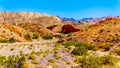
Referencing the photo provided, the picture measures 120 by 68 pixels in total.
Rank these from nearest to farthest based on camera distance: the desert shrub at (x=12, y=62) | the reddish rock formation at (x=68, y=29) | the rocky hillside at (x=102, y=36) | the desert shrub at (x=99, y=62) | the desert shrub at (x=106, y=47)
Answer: the desert shrub at (x=12, y=62), the desert shrub at (x=99, y=62), the desert shrub at (x=106, y=47), the rocky hillside at (x=102, y=36), the reddish rock formation at (x=68, y=29)

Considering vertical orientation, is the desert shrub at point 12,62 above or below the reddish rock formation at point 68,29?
below

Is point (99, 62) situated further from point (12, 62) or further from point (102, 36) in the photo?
point (102, 36)

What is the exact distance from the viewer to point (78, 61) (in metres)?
26.7

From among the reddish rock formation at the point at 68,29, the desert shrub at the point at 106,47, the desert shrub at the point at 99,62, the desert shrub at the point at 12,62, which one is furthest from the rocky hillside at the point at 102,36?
the reddish rock formation at the point at 68,29

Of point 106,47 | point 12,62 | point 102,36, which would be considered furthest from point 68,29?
point 12,62

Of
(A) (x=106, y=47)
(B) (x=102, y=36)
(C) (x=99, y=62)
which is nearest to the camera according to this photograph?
(C) (x=99, y=62)

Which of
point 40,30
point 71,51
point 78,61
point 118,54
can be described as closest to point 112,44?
point 118,54

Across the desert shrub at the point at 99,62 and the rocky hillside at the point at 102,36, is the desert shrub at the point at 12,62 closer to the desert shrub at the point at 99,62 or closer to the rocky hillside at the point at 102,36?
the desert shrub at the point at 99,62

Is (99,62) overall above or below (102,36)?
below

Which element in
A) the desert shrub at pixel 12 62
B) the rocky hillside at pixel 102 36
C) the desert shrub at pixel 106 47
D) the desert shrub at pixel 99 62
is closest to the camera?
the desert shrub at pixel 12 62

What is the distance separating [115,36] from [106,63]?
47.2ft

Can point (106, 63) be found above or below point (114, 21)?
below

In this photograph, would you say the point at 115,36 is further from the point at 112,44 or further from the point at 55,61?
the point at 55,61

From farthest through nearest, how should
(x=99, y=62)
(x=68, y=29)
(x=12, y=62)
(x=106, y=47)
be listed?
(x=68, y=29)
(x=106, y=47)
(x=99, y=62)
(x=12, y=62)
